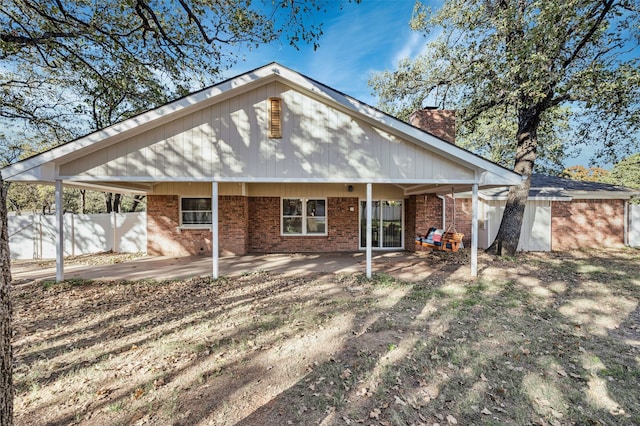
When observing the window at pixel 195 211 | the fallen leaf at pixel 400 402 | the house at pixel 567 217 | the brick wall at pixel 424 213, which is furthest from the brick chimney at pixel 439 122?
the fallen leaf at pixel 400 402

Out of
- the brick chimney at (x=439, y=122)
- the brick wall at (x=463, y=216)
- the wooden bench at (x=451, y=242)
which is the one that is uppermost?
the brick chimney at (x=439, y=122)

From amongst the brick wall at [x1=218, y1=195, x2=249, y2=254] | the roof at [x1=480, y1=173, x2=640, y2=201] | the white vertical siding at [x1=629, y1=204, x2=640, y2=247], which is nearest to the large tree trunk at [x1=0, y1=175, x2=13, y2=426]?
the brick wall at [x1=218, y1=195, x2=249, y2=254]

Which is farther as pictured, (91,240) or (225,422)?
(91,240)

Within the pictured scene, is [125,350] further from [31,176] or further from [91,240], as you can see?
[91,240]

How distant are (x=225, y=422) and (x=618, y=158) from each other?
14294 mm

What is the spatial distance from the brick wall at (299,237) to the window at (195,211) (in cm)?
167

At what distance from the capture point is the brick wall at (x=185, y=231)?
10.7m

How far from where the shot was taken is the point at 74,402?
2.86 meters

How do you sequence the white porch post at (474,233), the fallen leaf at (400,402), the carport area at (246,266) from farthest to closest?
the carport area at (246,266)
the white porch post at (474,233)
the fallen leaf at (400,402)

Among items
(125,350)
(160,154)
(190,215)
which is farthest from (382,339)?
(190,215)

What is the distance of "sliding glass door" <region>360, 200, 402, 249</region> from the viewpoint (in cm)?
1178

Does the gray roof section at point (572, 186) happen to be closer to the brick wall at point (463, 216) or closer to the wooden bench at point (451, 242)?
the brick wall at point (463, 216)

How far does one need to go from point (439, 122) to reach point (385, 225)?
4393 millimetres

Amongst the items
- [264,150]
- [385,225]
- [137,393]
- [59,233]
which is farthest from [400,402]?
[385,225]
